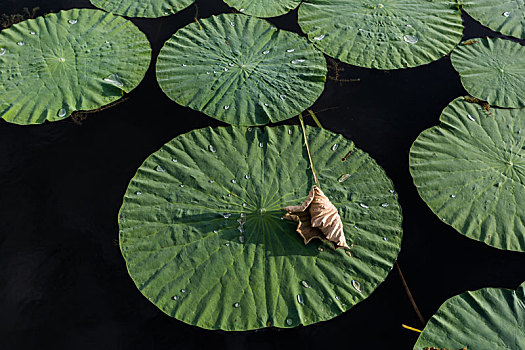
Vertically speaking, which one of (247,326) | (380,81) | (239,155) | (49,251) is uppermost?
(380,81)

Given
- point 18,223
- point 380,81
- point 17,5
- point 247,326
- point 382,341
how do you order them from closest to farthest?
1. point 247,326
2. point 382,341
3. point 18,223
4. point 380,81
5. point 17,5

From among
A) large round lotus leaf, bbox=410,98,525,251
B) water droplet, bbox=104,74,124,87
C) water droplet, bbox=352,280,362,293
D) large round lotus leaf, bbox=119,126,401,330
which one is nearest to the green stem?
large round lotus leaf, bbox=119,126,401,330

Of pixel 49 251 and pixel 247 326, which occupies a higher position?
pixel 247 326

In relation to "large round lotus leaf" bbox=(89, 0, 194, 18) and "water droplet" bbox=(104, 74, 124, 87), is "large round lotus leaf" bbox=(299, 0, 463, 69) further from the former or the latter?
"water droplet" bbox=(104, 74, 124, 87)

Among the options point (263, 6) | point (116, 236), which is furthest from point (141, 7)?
point (116, 236)

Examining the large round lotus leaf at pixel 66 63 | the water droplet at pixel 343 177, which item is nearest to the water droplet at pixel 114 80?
the large round lotus leaf at pixel 66 63

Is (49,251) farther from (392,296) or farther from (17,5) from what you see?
(17,5)

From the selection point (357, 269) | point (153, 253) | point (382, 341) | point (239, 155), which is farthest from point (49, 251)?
point (382, 341)
